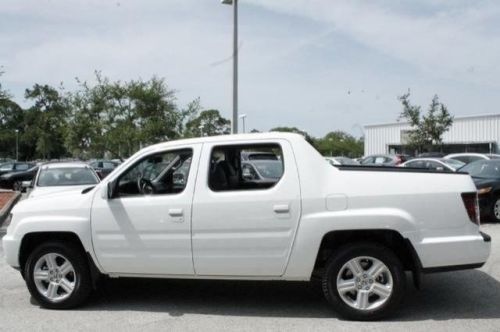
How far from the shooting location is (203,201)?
548 centimetres

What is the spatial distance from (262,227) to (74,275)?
7.01 ft

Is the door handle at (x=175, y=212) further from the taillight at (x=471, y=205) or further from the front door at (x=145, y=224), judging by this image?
the taillight at (x=471, y=205)

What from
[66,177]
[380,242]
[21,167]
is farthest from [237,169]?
[21,167]

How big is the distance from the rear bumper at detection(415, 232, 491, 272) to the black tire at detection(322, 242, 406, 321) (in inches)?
10.2

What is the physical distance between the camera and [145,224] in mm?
5617

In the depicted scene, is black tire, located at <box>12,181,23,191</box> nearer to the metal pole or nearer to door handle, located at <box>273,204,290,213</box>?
the metal pole

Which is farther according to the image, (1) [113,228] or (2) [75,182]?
(2) [75,182]

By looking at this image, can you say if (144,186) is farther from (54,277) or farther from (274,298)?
(274,298)

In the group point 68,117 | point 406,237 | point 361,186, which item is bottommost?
point 406,237

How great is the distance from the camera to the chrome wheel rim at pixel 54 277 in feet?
19.4

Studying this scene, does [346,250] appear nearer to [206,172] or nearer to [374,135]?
[206,172]

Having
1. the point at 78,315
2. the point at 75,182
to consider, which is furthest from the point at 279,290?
the point at 75,182

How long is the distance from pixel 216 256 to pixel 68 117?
2629cm

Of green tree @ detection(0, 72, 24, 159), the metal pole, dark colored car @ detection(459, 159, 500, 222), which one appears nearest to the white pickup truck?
dark colored car @ detection(459, 159, 500, 222)
